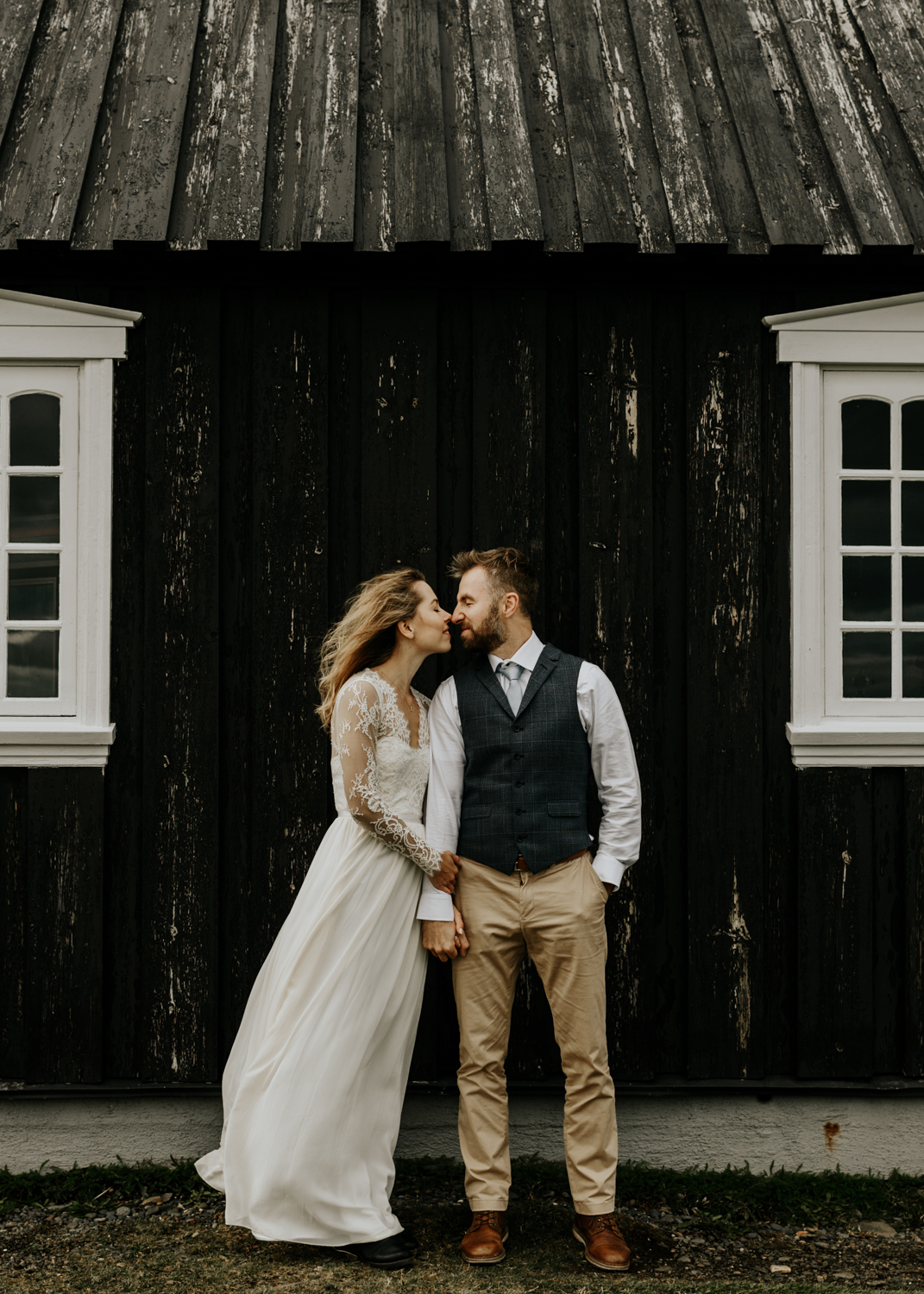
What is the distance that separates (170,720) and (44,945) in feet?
3.30

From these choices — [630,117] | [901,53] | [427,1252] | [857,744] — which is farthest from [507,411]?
[427,1252]

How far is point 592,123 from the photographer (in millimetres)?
4367

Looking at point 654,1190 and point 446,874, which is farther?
point 654,1190

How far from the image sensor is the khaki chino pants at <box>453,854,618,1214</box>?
3500 mm

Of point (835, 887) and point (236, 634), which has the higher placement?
point (236, 634)

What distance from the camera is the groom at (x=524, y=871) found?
138 inches

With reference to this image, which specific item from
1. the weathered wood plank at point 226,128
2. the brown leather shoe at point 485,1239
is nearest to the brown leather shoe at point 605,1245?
the brown leather shoe at point 485,1239

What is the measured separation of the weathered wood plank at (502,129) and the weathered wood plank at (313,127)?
1.74ft

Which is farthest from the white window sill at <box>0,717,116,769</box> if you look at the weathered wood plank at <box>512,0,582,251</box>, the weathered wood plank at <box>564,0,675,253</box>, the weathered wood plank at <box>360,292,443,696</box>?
the weathered wood plank at <box>564,0,675,253</box>

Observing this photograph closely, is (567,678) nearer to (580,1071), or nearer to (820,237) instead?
(580,1071)

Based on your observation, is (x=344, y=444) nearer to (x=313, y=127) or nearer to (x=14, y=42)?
(x=313, y=127)

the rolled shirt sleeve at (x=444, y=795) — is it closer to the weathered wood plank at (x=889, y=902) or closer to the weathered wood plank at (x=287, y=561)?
the weathered wood plank at (x=287, y=561)

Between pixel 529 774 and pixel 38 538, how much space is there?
2.23 meters

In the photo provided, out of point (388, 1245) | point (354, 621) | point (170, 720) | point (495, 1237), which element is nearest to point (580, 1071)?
point (495, 1237)
